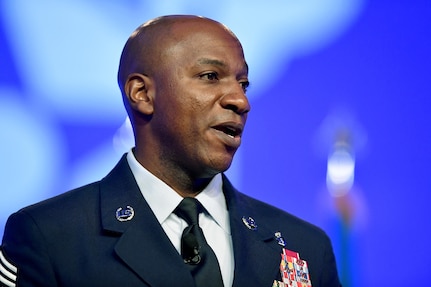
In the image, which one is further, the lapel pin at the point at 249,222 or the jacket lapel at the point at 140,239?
the lapel pin at the point at 249,222

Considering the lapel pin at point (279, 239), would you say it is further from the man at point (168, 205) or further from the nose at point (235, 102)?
the nose at point (235, 102)

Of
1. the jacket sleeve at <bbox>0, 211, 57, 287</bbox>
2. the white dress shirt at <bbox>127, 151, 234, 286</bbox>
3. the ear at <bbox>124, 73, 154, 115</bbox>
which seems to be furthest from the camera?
the ear at <bbox>124, 73, 154, 115</bbox>

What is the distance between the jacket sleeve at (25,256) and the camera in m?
2.12

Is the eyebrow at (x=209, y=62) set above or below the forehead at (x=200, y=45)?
below

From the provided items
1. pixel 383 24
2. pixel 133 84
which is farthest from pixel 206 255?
pixel 383 24

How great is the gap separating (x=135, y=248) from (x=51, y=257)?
195 millimetres

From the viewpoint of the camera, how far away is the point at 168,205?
7.42 ft

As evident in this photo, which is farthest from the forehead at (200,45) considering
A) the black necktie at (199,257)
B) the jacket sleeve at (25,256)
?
the jacket sleeve at (25,256)

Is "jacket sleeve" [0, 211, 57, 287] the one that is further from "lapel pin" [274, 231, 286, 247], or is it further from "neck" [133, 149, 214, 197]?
"lapel pin" [274, 231, 286, 247]

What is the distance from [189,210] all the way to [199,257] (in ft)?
0.44

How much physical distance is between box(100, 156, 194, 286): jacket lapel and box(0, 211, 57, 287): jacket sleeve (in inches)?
6.4

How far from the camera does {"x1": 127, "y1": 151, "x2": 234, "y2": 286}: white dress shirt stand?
A: 2.23 m

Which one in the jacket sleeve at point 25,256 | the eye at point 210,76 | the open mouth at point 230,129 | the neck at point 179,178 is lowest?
the jacket sleeve at point 25,256

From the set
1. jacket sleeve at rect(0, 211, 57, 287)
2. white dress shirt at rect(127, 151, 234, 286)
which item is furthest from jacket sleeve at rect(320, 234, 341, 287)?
jacket sleeve at rect(0, 211, 57, 287)
